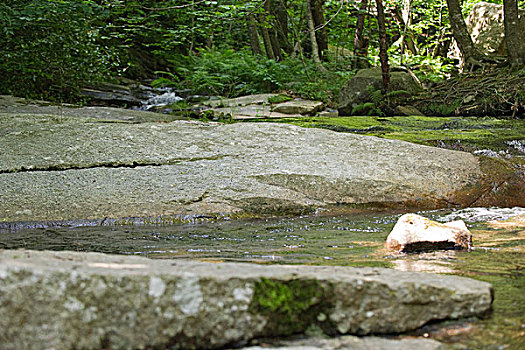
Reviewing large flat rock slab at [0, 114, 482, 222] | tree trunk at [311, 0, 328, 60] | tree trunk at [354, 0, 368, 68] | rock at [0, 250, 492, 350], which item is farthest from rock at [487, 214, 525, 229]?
tree trunk at [311, 0, 328, 60]

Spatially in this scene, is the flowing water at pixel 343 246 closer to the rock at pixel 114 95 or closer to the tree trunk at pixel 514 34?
the tree trunk at pixel 514 34

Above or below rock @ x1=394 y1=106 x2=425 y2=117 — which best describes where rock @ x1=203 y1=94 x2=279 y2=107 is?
above

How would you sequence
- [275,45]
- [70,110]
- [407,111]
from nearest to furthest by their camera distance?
[70,110], [407,111], [275,45]

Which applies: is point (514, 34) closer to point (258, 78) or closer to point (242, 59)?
point (258, 78)

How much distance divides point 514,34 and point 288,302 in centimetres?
939

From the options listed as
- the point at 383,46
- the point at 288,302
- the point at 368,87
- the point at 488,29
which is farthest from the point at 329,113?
the point at 288,302

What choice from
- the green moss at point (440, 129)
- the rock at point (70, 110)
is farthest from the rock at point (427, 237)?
the rock at point (70, 110)

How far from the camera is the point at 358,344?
132 cm

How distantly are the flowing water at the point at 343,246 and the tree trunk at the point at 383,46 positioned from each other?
556 cm

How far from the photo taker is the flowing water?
1440 millimetres

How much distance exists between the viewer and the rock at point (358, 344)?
1282 millimetres

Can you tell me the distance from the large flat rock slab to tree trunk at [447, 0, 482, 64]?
20.0 ft

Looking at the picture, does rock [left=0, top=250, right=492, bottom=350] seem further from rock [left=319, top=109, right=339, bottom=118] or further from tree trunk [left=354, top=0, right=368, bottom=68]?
tree trunk [left=354, top=0, right=368, bottom=68]

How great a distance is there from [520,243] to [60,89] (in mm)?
8830
